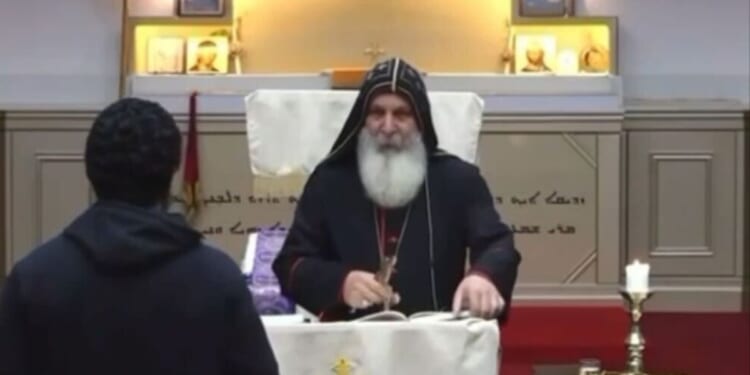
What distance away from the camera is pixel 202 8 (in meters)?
8.36

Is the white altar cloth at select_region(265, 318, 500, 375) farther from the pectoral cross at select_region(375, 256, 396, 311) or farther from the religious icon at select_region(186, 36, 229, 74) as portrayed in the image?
the religious icon at select_region(186, 36, 229, 74)

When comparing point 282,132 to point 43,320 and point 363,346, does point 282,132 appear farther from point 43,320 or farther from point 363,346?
point 43,320

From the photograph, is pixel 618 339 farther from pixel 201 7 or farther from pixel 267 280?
pixel 201 7

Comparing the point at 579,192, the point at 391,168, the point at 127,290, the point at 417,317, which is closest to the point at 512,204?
the point at 579,192

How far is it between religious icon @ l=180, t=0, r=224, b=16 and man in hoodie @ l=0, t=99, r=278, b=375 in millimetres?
6195

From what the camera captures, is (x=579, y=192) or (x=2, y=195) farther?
(x=2, y=195)

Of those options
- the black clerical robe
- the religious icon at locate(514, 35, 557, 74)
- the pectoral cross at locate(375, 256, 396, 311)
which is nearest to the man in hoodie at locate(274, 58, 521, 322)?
the black clerical robe

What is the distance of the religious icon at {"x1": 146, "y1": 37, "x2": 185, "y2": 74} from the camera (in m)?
8.22

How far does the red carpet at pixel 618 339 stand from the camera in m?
6.03

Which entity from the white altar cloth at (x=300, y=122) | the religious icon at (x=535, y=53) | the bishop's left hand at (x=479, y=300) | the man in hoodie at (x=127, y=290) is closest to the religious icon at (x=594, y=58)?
the religious icon at (x=535, y=53)

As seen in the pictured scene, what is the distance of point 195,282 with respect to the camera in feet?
7.22

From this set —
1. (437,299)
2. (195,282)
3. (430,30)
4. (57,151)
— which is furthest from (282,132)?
(430,30)

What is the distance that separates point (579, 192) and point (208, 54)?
2.24m

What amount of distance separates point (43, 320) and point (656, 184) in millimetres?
6084
